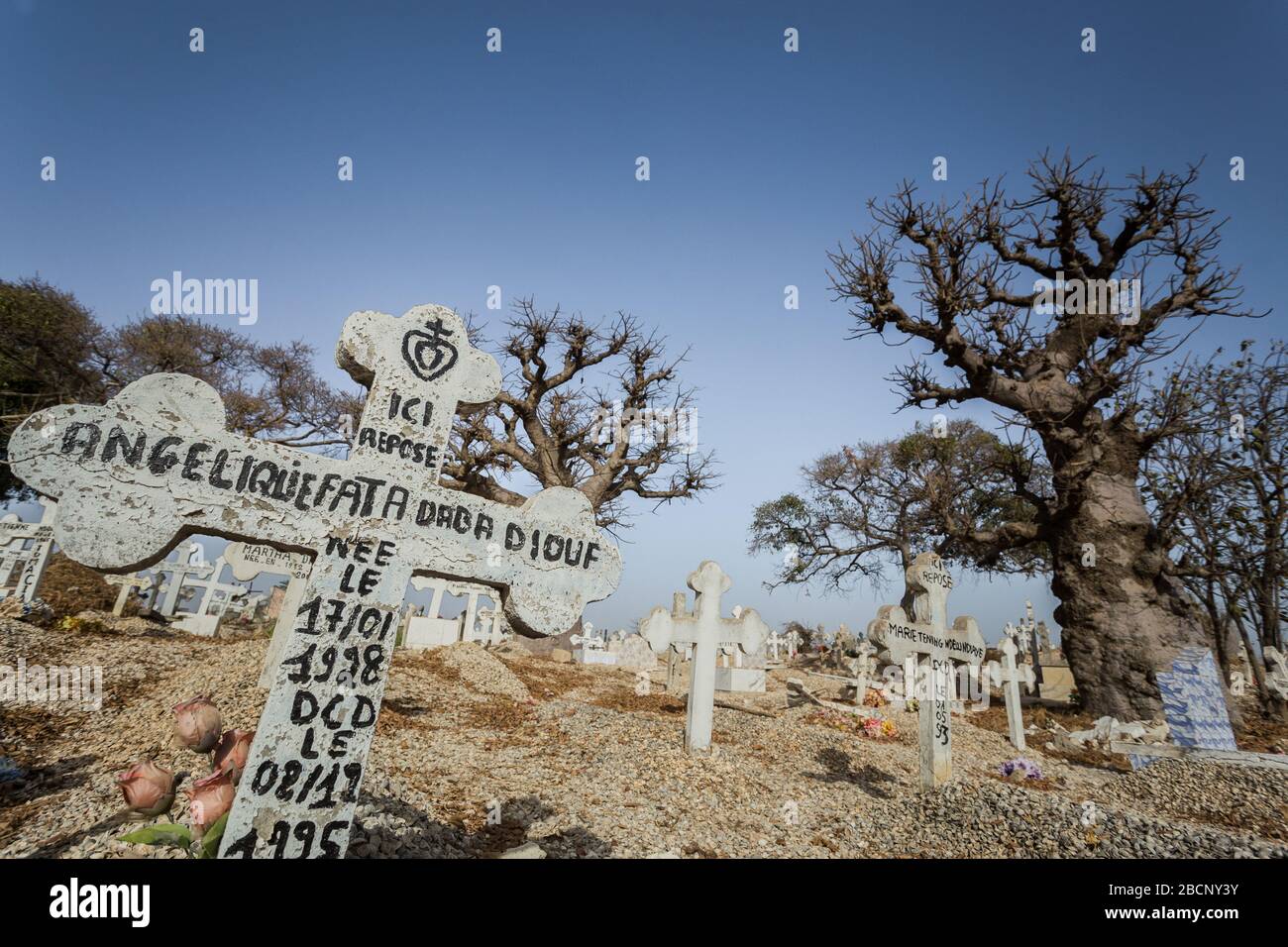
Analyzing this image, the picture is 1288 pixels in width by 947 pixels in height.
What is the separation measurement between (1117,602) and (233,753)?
14462mm

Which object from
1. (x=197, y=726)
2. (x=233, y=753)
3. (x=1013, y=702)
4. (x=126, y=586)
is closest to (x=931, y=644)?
(x=1013, y=702)

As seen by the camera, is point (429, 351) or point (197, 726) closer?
point (197, 726)

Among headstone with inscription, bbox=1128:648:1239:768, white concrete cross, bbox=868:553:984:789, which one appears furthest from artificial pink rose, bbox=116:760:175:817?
headstone with inscription, bbox=1128:648:1239:768

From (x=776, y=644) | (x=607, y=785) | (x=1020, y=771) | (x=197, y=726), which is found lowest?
(x=776, y=644)

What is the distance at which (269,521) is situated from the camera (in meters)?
2.33

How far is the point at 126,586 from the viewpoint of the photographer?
1367 centimetres

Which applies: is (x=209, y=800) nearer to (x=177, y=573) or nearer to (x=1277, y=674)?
(x=177, y=573)

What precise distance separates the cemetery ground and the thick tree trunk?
109 inches

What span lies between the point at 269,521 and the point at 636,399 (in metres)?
15.1

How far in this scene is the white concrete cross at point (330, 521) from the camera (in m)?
2.07

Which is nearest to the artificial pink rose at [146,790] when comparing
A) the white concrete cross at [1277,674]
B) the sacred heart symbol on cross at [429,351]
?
the sacred heart symbol on cross at [429,351]

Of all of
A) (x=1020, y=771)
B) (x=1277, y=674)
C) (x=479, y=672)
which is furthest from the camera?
(x=1277, y=674)
